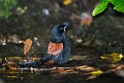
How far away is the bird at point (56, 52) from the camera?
261 inches

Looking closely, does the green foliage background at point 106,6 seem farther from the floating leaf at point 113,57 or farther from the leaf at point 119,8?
the floating leaf at point 113,57

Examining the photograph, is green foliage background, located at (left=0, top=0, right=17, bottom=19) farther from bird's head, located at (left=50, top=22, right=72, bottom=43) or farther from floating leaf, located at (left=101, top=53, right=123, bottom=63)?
floating leaf, located at (left=101, top=53, right=123, bottom=63)

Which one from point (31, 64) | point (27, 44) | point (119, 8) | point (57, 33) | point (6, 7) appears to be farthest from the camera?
point (6, 7)

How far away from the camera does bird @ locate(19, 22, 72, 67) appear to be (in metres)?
6.64

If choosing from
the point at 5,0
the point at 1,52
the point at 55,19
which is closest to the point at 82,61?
the point at 1,52

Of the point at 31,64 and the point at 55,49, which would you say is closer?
the point at 31,64

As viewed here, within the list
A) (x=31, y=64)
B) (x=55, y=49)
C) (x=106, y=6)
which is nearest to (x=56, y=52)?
(x=55, y=49)

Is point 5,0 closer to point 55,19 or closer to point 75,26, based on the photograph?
point 55,19

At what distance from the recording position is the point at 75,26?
29.8 feet

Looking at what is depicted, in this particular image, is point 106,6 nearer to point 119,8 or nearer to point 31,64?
point 119,8

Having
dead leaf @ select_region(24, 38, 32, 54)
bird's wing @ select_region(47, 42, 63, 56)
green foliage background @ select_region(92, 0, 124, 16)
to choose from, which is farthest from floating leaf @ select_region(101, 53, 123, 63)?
green foliage background @ select_region(92, 0, 124, 16)

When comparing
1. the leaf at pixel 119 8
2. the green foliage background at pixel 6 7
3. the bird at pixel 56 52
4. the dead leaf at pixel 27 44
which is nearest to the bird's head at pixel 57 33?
the bird at pixel 56 52

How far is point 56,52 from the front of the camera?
269 inches

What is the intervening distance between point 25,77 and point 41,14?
11.7ft
